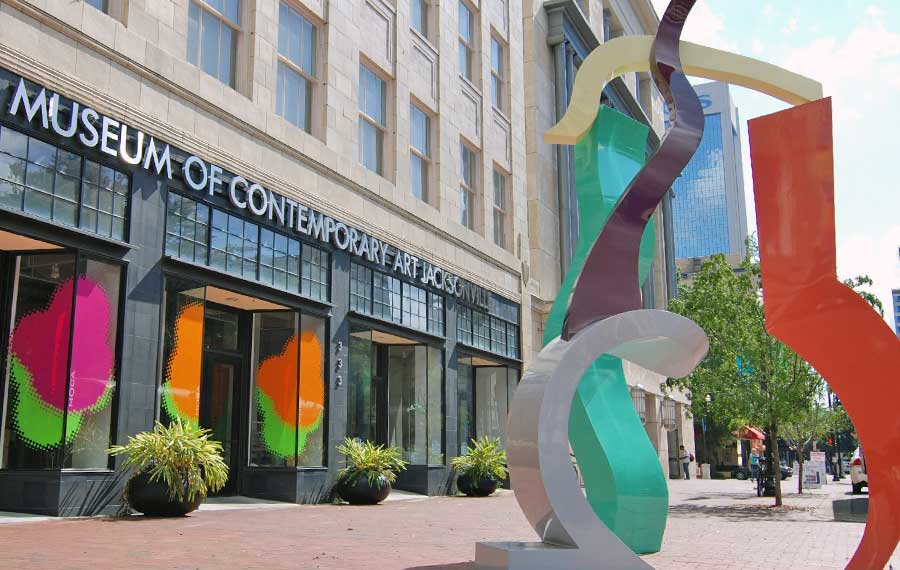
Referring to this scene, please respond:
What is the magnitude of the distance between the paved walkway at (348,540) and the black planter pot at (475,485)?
19.3 ft

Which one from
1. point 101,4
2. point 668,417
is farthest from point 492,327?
point 668,417

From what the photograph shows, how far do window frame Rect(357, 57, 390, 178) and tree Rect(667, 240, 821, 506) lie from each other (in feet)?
30.0

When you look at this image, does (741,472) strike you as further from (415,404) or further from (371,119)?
(371,119)

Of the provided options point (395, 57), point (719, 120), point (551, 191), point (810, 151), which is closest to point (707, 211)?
point (719, 120)

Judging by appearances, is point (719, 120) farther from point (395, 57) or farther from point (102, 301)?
point (102, 301)

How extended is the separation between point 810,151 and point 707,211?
192 meters

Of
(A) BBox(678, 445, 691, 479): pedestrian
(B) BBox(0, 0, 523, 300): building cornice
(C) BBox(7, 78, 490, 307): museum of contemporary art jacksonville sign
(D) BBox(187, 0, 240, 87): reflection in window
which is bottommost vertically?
(A) BBox(678, 445, 691, 479): pedestrian

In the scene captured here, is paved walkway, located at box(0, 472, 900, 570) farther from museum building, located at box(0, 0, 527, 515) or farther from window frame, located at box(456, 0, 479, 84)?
window frame, located at box(456, 0, 479, 84)

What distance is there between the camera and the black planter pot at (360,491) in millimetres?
18562

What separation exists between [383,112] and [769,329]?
645 inches

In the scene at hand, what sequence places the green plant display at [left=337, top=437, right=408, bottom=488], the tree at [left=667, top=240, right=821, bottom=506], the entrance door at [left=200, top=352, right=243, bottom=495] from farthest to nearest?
the tree at [left=667, top=240, right=821, bottom=506] < the green plant display at [left=337, top=437, right=408, bottom=488] < the entrance door at [left=200, top=352, right=243, bottom=495]

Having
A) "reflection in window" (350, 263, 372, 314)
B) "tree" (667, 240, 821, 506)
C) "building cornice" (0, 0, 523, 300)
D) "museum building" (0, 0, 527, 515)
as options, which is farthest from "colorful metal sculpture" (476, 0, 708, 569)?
"tree" (667, 240, 821, 506)

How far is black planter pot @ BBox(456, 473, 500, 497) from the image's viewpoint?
23.8 metres

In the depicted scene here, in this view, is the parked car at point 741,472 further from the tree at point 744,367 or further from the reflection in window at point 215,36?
the reflection in window at point 215,36
